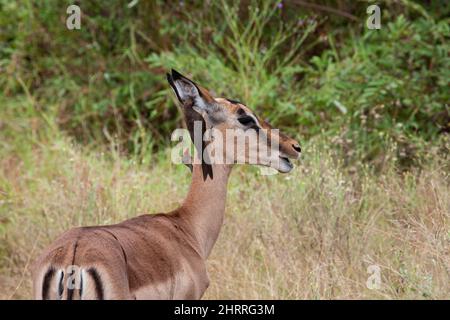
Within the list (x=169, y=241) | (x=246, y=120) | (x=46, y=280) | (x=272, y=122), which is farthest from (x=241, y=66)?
(x=46, y=280)

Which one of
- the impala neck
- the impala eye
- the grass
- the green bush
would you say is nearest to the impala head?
the impala eye

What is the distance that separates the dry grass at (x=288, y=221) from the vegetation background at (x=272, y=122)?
0.01 m

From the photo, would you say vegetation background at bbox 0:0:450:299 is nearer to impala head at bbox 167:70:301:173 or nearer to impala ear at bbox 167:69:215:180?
impala head at bbox 167:70:301:173

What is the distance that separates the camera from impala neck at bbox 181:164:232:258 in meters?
5.10

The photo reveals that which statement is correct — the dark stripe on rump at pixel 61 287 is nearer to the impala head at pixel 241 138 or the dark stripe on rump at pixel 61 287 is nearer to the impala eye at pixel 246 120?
the impala head at pixel 241 138

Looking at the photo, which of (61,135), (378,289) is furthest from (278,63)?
(378,289)

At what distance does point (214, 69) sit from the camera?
323 inches

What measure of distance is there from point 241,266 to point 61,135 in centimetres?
344

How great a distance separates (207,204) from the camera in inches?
203

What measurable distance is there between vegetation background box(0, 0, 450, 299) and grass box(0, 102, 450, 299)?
14mm

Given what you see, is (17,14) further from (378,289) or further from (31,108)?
(378,289)

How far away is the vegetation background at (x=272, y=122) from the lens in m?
5.96

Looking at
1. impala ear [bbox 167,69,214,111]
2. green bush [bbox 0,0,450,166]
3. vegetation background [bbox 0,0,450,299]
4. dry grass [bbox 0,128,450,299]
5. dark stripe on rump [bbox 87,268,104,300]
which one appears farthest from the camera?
green bush [bbox 0,0,450,166]

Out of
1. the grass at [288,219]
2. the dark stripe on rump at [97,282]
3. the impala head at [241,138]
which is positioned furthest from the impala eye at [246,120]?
the dark stripe on rump at [97,282]
